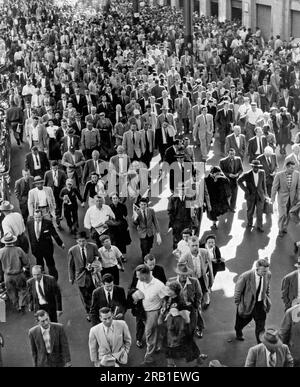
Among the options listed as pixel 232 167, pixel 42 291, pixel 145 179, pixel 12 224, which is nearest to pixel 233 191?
pixel 232 167

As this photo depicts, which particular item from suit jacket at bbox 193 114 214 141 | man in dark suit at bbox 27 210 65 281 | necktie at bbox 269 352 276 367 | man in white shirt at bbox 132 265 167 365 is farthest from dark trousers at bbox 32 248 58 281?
suit jacket at bbox 193 114 214 141

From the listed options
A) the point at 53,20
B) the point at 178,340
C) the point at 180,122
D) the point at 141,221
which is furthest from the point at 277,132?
the point at 53,20

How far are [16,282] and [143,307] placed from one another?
238 centimetres

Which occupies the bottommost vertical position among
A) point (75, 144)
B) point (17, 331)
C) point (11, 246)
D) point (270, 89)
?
point (17, 331)

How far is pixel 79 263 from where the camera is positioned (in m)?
9.47

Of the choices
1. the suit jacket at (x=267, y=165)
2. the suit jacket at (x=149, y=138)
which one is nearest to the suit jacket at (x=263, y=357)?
the suit jacket at (x=267, y=165)

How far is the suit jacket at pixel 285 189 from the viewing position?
39.8ft

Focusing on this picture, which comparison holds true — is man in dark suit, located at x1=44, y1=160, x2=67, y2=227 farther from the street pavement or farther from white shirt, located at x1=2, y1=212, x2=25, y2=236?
white shirt, located at x1=2, y1=212, x2=25, y2=236

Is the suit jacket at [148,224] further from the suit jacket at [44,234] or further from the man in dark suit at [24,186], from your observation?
the man in dark suit at [24,186]

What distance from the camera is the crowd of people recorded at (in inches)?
329

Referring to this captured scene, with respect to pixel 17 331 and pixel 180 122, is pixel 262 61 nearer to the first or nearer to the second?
pixel 180 122

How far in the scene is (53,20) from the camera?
39344 mm

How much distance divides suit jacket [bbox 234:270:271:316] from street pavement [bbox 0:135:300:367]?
72 centimetres

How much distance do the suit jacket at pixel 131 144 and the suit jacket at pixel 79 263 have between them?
5729 mm
